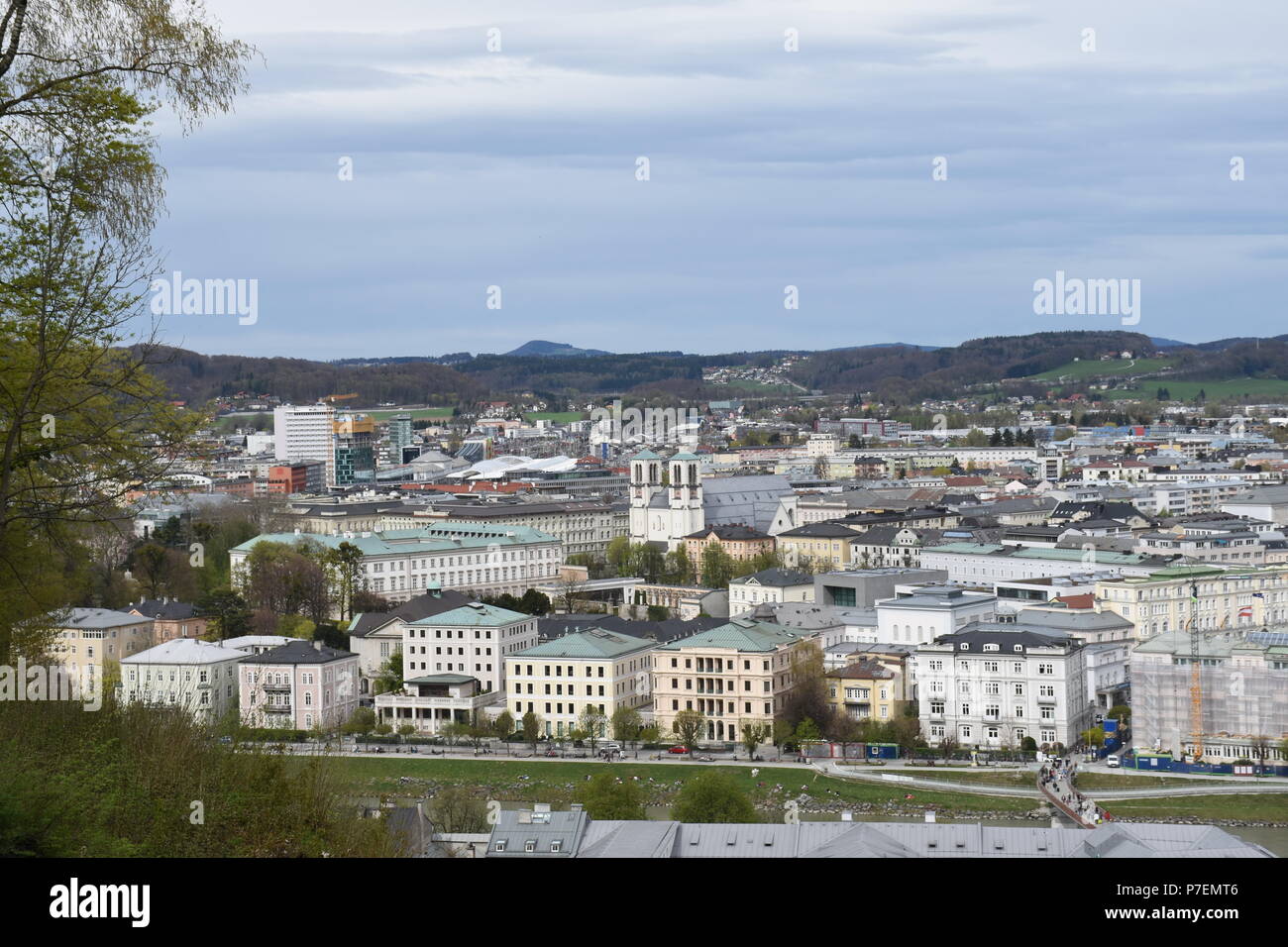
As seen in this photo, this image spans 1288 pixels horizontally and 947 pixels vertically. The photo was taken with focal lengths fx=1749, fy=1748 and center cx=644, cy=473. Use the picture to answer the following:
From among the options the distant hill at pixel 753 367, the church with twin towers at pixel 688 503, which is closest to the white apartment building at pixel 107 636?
the church with twin towers at pixel 688 503

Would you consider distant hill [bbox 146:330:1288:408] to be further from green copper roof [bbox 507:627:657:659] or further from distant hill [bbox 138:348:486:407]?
green copper roof [bbox 507:627:657:659]

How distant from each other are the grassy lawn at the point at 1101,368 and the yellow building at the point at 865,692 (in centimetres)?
10866

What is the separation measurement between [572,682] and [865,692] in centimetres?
477

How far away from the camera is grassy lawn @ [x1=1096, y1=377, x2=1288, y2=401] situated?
118750mm

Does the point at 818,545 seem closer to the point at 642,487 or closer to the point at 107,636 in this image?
the point at 642,487

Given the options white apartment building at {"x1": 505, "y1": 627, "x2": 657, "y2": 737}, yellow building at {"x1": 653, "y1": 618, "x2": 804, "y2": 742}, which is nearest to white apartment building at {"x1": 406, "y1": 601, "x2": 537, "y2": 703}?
white apartment building at {"x1": 505, "y1": 627, "x2": 657, "y2": 737}

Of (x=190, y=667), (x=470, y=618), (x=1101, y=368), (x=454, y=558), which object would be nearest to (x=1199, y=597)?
(x=470, y=618)

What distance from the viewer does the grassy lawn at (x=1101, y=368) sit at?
133000 mm

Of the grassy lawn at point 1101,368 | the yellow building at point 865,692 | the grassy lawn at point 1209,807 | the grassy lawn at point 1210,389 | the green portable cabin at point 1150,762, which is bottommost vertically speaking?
the grassy lawn at point 1209,807

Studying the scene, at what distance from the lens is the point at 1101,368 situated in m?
136

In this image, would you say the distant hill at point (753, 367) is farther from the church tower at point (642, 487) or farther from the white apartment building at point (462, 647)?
the white apartment building at point (462, 647)
